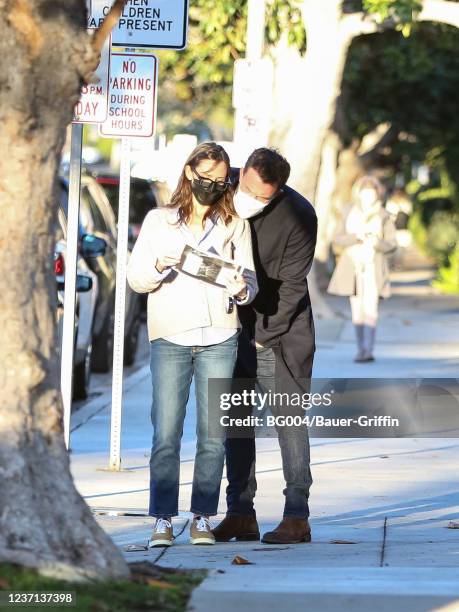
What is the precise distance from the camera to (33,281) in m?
5.50

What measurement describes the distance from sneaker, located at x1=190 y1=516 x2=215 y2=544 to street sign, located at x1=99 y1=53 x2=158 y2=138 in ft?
10.2

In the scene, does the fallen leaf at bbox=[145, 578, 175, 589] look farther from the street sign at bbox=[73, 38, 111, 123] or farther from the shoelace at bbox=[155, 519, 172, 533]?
the street sign at bbox=[73, 38, 111, 123]

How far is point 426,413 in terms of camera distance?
12180 millimetres

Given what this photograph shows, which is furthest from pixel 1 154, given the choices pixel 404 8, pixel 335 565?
pixel 404 8

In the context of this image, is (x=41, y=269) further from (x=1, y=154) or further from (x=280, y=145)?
(x=280, y=145)

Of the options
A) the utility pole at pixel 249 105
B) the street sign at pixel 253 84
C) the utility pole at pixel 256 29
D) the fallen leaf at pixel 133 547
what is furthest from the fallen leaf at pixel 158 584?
the utility pole at pixel 256 29

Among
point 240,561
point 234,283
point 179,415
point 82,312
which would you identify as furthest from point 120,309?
point 240,561

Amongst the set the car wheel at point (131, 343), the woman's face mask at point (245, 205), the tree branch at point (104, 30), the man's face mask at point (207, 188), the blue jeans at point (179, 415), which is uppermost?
the tree branch at point (104, 30)

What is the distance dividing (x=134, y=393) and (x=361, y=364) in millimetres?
3444

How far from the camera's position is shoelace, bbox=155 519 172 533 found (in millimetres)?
7152

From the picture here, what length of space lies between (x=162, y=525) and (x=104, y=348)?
8262mm

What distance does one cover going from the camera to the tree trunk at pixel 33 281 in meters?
5.36

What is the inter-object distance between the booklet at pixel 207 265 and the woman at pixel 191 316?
5cm

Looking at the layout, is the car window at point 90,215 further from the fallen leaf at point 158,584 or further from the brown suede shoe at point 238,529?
Answer: the fallen leaf at point 158,584
